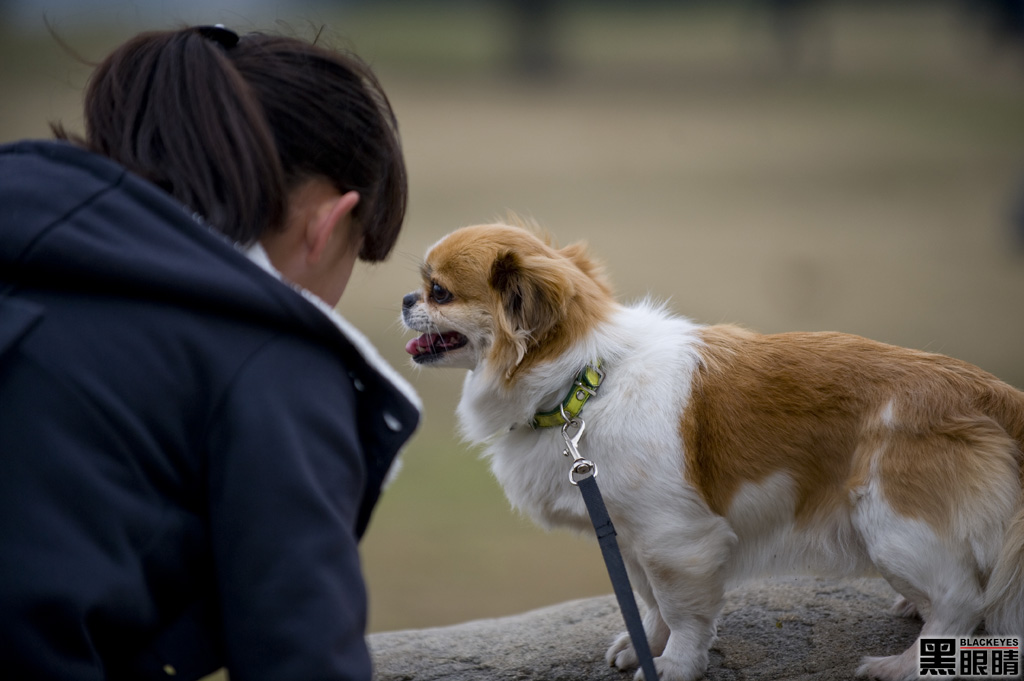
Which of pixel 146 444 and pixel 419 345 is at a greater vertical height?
pixel 146 444

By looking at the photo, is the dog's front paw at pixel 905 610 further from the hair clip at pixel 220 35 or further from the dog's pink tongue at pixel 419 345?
the hair clip at pixel 220 35

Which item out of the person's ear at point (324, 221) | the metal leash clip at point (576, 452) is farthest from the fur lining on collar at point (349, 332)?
the metal leash clip at point (576, 452)

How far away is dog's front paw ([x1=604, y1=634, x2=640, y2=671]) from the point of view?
2.73 metres

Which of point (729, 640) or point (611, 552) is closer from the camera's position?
point (611, 552)

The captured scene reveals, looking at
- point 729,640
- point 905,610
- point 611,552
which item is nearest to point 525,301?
point 611,552

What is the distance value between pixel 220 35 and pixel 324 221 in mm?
469

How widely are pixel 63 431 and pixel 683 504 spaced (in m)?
1.68

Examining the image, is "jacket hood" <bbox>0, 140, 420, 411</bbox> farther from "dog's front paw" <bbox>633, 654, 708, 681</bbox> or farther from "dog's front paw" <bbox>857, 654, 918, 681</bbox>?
"dog's front paw" <bbox>857, 654, 918, 681</bbox>

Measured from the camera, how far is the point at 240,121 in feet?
5.42

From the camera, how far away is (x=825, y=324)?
1562cm

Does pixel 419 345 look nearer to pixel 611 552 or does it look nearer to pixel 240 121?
pixel 611 552

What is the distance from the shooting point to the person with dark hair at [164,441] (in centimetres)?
141

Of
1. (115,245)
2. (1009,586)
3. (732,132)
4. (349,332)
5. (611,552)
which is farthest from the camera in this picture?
(732,132)

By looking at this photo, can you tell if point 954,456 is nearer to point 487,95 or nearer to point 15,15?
point 15,15
